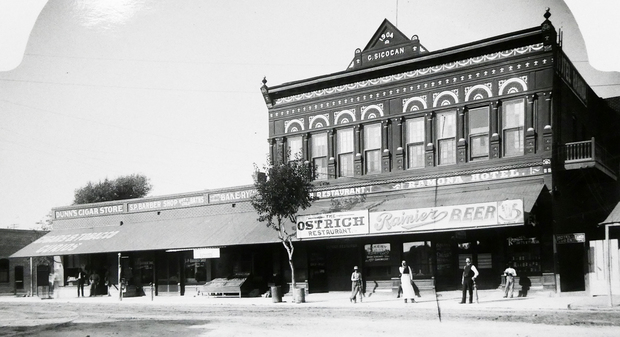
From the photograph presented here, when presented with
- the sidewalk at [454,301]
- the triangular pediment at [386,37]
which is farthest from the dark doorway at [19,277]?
the triangular pediment at [386,37]

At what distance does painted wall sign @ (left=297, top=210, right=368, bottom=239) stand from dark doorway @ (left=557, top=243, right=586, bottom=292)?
743cm

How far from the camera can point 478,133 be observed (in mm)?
25594

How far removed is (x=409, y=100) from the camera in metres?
27.5

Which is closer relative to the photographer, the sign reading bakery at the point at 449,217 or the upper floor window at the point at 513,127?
the sign reading bakery at the point at 449,217

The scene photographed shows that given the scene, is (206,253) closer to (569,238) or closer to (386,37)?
(386,37)

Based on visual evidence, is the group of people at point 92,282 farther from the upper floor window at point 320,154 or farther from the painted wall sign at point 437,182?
the upper floor window at point 320,154

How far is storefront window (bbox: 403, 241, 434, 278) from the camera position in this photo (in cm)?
2575

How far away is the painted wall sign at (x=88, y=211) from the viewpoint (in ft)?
Answer: 125

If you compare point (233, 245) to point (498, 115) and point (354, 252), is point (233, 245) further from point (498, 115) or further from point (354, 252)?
point (498, 115)

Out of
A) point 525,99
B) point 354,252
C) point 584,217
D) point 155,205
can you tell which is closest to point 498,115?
point 525,99

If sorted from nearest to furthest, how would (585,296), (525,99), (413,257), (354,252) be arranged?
(585,296) → (525,99) → (413,257) → (354,252)

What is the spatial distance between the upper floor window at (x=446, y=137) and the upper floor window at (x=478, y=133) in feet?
2.29

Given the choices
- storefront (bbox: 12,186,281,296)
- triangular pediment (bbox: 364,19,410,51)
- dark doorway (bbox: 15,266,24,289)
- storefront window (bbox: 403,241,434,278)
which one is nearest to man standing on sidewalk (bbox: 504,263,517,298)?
storefront window (bbox: 403,241,434,278)

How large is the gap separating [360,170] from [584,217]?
9.54 meters
